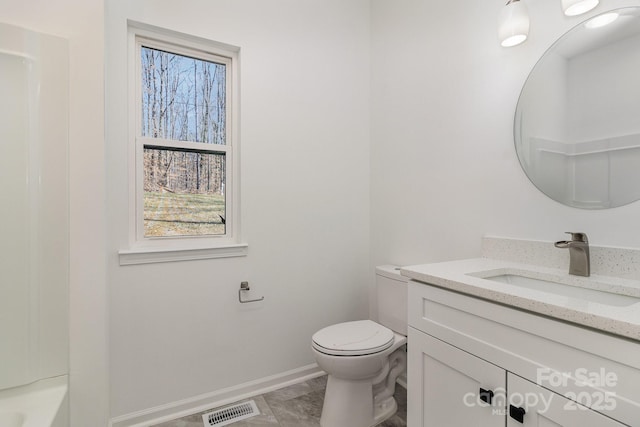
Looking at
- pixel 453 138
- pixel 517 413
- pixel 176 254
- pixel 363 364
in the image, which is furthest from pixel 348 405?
pixel 453 138

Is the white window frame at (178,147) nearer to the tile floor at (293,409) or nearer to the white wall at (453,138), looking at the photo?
the tile floor at (293,409)

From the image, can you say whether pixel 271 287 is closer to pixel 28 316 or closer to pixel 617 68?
pixel 28 316

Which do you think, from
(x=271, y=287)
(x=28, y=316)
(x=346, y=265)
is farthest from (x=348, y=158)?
(x=28, y=316)

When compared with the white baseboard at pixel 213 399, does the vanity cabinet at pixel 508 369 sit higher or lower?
higher

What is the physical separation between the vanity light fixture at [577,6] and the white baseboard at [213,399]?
2.26 meters

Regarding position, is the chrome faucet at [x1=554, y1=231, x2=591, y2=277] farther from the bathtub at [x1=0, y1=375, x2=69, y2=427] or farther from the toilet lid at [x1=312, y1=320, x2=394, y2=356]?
the bathtub at [x1=0, y1=375, x2=69, y2=427]

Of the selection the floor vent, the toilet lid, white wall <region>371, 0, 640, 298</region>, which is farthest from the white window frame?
white wall <region>371, 0, 640, 298</region>

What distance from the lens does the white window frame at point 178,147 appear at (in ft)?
5.50

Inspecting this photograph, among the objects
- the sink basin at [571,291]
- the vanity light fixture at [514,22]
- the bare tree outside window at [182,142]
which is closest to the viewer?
the sink basin at [571,291]

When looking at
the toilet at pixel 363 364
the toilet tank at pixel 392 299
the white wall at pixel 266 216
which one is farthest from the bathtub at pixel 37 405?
the toilet tank at pixel 392 299

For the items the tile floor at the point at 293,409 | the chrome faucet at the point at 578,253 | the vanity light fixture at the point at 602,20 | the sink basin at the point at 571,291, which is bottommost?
the tile floor at the point at 293,409

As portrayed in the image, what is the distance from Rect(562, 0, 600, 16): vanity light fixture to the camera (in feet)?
3.80

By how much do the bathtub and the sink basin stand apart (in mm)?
1749

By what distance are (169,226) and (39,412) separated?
0.95 m
